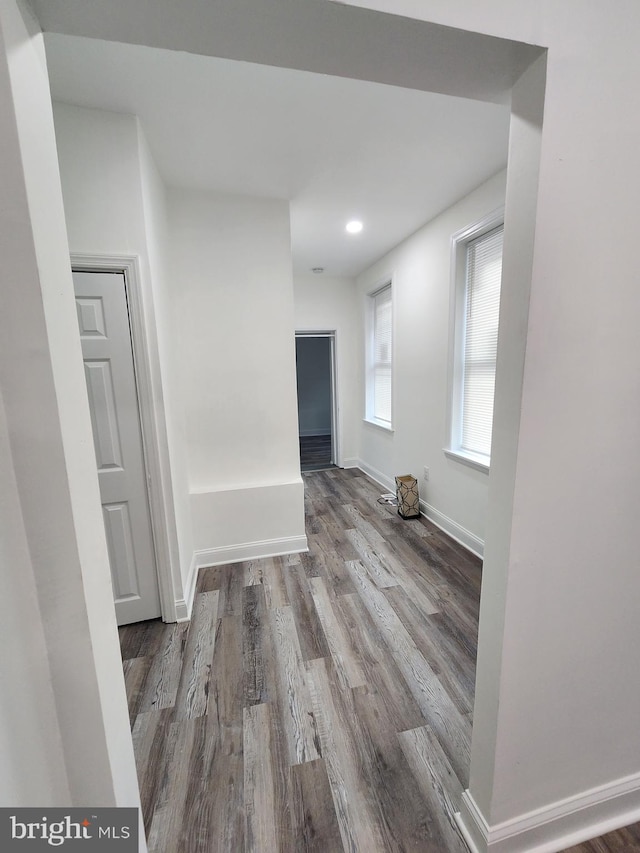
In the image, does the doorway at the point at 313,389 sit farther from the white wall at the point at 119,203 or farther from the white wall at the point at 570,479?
the white wall at the point at 570,479

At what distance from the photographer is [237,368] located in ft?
8.23

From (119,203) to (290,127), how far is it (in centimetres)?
93

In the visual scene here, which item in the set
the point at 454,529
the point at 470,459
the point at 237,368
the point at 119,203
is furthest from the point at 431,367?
the point at 119,203

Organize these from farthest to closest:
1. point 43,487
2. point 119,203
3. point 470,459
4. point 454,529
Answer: point 454,529 → point 470,459 → point 119,203 → point 43,487

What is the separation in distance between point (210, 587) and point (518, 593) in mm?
2059

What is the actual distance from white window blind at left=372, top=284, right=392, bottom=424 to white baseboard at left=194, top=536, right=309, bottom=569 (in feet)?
→ 6.75

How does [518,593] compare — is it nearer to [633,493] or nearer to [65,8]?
[633,493]

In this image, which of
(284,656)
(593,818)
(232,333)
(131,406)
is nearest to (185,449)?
(131,406)

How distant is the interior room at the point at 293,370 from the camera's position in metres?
0.64

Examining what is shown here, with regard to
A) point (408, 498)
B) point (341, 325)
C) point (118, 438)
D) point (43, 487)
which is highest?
point (341, 325)

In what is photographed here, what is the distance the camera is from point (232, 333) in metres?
2.46

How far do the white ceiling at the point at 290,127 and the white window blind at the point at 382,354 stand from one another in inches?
58.1

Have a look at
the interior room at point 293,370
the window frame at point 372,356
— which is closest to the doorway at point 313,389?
the window frame at point 372,356

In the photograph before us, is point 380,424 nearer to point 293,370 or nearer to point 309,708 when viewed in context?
A: point 293,370
